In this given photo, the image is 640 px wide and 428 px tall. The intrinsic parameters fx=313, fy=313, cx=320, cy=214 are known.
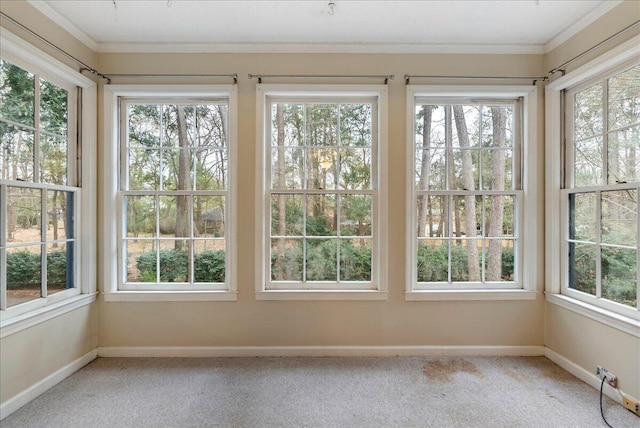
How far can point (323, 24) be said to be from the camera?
223cm

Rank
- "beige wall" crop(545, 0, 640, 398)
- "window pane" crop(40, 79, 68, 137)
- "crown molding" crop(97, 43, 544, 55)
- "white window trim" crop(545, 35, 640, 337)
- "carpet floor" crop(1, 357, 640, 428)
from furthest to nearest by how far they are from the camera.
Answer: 1. "crown molding" crop(97, 43, 544, 55)
2. "white window trim" crop(545, 35, 640, 337)
3. "window pane" crop(40, 79, 68, 137)
4. "beige wall" crop(545, 0, 640, 398)
5. "carpet floor" crop(1, 357, 640, 428)

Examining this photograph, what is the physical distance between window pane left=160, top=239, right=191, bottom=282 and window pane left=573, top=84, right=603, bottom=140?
3166 millimetres

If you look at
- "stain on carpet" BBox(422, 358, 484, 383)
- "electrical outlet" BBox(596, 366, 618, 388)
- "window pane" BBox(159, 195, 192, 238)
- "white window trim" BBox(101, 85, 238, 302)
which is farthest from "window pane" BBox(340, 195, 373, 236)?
"electrical outlet" BBox(596, 366, 618, 388)

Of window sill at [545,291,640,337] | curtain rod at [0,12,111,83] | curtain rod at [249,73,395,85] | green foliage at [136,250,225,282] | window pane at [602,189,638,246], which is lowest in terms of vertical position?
window sill at [545,291,640,337]

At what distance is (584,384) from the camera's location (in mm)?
2125

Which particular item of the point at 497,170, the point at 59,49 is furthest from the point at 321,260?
the point at 59,49

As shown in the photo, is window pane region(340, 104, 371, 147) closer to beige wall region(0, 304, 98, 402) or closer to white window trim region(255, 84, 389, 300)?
white window trim region(255, 84, 389, 300)

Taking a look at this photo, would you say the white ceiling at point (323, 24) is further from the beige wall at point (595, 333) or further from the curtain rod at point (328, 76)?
the curtain rod at point (328, 76)

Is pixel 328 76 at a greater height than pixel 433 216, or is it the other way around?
pixel 328 76

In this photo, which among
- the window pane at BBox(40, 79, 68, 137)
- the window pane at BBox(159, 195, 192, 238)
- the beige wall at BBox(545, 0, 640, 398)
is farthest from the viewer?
the window pane at BBox(159, 195, 192, 238)

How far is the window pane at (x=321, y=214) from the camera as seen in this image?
8.47 feet

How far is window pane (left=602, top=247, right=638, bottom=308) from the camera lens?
6.39ft

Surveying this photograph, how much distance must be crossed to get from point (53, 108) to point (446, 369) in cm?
340

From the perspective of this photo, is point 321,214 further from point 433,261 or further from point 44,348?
point 44,348
